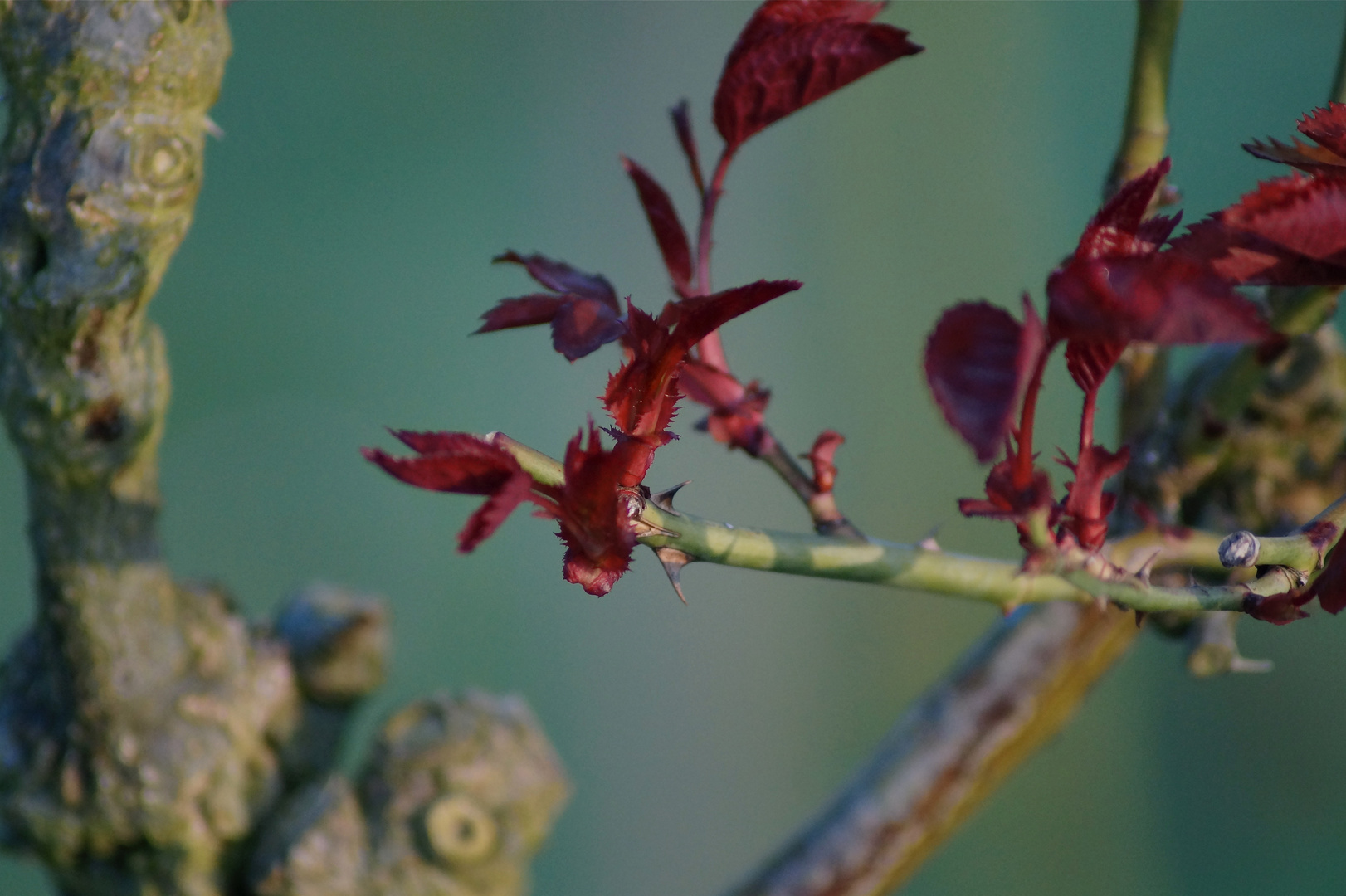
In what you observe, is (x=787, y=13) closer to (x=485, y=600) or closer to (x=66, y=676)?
(x=66, y=676)

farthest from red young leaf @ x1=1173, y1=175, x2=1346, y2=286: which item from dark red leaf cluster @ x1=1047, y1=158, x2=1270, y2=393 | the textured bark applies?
the textured bark

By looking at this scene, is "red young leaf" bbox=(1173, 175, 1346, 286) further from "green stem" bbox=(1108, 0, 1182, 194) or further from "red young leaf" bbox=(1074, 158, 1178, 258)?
"green stem" bbox=(1108, 0, 1182, 194)

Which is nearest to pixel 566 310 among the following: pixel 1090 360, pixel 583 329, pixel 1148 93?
pixel 583 329

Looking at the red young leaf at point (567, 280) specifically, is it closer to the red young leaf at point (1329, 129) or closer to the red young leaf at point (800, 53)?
the red young leaf at point (800, 53)

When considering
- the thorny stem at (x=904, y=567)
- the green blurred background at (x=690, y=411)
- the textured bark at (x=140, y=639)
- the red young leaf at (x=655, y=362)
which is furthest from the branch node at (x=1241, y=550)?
the green blurred background at (x=690, y=411)

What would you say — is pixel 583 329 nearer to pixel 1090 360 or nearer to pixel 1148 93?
pixel 1090 360

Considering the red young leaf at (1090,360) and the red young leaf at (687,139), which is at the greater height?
the red young leaf at (687,139)

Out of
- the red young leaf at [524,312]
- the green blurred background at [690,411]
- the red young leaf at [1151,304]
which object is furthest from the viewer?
the green blurred background at [690,411]
